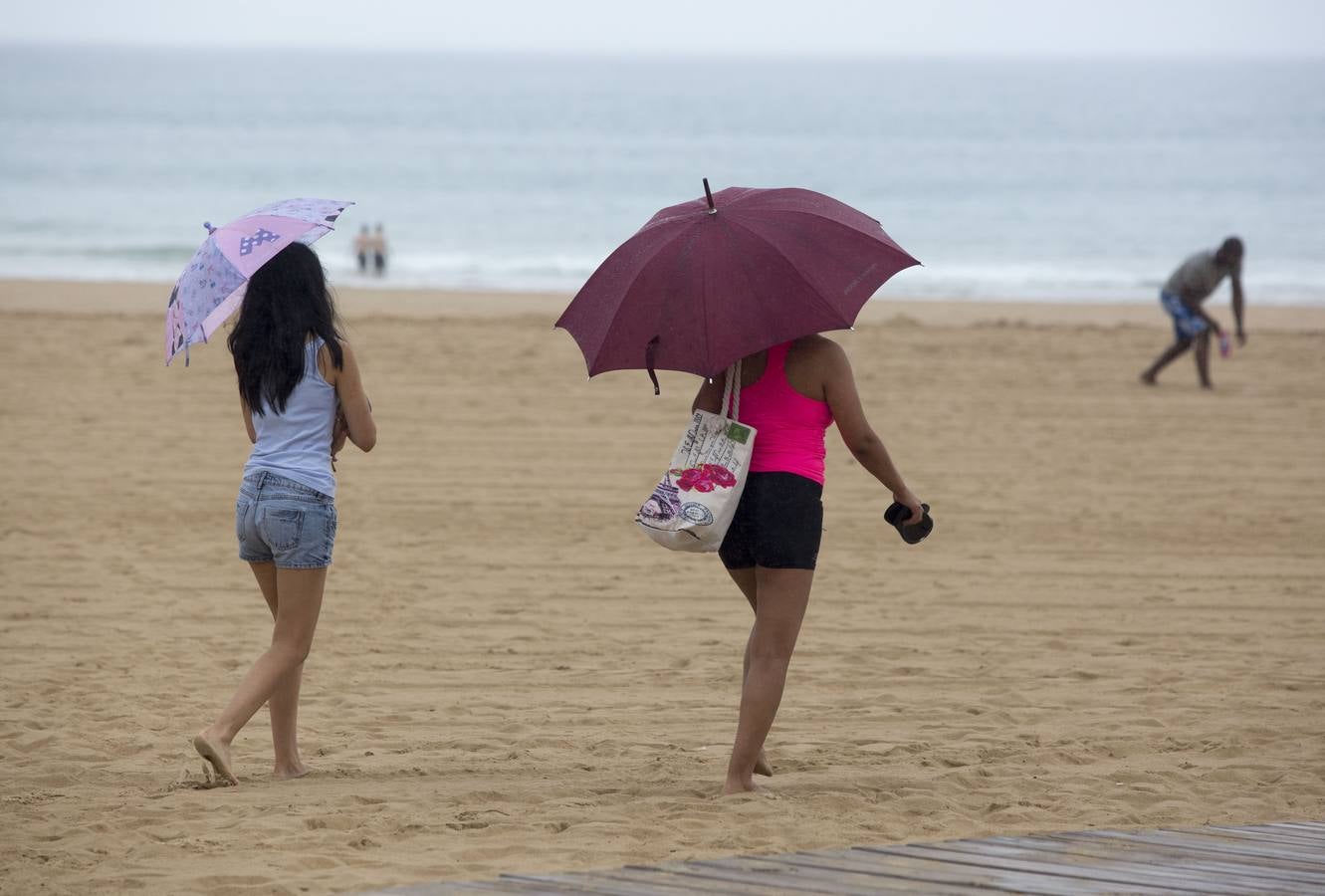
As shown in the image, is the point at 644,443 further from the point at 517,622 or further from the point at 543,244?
the point at 543,244

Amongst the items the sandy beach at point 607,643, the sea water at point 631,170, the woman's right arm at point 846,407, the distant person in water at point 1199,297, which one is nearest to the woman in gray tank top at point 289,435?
the sandy beach at point 607,643

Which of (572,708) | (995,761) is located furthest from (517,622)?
(995,761)

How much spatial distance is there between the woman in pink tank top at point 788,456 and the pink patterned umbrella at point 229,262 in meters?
1.26

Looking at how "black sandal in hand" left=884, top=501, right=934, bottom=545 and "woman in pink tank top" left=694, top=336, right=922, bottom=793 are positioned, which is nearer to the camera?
"woman in pink tank top" left=694, top=336, right=922, bottom=793

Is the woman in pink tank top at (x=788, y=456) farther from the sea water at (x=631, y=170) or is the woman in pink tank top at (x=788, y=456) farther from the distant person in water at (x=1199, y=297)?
the sea water at (x=631, y=170)

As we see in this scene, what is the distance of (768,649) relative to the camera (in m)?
4.11

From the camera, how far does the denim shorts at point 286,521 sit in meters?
4.14

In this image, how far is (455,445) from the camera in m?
10.4

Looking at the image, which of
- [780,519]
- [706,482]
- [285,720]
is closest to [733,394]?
[706,482]

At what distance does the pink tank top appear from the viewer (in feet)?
13.1

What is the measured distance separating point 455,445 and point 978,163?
60.0 meters

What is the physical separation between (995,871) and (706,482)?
1244mm

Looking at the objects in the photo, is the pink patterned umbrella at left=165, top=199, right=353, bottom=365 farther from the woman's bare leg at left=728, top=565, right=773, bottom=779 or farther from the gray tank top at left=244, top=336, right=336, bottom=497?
the woman's bare leg at left=728, top=565, right=773, bottom=779

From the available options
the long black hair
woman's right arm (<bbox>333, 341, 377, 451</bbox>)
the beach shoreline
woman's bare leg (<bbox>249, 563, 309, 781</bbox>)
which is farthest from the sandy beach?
the beach shoreline
